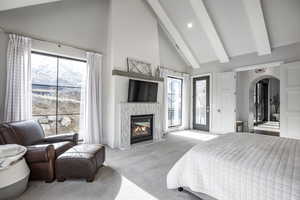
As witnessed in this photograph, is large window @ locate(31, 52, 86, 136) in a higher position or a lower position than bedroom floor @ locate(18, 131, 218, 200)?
higher

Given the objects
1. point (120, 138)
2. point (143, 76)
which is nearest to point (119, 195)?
point (120, 138)

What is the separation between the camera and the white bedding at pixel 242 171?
49.8 inches

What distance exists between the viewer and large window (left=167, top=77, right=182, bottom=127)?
630 centimetres

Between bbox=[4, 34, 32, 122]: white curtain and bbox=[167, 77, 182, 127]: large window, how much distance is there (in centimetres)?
455

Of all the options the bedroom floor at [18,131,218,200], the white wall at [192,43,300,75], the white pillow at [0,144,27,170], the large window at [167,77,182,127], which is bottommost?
→ the bedroom floor at [18,131,218,200]

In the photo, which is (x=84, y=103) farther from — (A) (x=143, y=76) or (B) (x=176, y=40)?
(B) (x=176, y=40)

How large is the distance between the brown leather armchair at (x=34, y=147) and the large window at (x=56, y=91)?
92 cm

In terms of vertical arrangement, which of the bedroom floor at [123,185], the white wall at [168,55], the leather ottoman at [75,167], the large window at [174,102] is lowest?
the bedroom floor at [123,185]

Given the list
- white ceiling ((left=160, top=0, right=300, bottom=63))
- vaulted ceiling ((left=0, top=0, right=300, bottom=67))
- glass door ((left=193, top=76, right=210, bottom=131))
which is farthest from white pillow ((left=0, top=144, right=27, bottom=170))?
glass door ((left=193, top=76, right=210, bottom=131))

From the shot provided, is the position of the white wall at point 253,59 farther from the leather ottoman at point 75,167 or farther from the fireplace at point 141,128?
the leather ottoman at point 75,167

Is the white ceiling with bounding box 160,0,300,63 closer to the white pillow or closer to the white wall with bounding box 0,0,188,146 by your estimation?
the white wall with bounding box 0,0,188,146

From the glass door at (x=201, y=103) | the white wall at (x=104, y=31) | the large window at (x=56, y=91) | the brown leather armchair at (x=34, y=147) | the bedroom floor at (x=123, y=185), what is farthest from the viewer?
the glass door at (x=201, y=103)

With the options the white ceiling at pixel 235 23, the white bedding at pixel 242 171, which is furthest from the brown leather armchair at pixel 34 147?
the white ceiling at pixel 235 23

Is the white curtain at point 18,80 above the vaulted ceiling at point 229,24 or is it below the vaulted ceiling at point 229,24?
below
